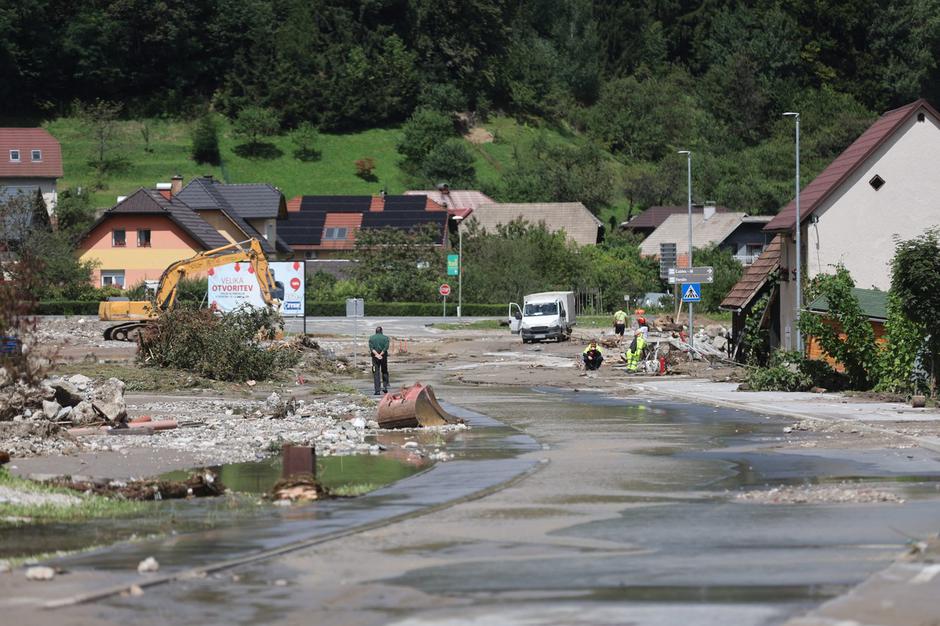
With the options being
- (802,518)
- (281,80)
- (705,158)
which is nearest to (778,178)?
(705,158)

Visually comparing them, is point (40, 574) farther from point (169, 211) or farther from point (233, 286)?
point (169, 211)

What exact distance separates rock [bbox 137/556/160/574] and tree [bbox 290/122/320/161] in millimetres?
125977

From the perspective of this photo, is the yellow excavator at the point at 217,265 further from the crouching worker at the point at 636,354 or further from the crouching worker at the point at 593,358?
the crouching worker at the point at 636,354

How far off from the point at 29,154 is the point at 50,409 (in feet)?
322

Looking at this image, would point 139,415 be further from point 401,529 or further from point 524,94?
point 524,94

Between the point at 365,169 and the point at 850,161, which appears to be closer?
the point at 850,161

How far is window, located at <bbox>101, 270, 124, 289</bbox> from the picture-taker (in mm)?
96062

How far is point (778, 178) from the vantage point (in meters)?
140

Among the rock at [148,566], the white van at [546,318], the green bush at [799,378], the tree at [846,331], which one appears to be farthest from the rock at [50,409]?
the white van at [546,318]

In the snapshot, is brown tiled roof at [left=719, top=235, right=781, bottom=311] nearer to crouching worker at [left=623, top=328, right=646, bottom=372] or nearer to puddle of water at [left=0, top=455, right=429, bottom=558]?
crouching worker at [left=623, top=328, right=646, bottom=372]

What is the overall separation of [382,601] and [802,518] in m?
5.34

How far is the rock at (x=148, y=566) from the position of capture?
1114 centimetres

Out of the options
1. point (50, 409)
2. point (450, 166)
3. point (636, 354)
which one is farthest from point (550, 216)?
point (50, 409)

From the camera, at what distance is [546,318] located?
212ft
